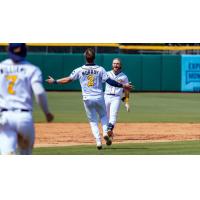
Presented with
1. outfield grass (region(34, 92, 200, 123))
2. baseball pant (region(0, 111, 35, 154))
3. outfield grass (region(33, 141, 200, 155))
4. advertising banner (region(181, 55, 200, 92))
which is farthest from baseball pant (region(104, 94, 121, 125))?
advertising banner (region(181, 55, 200, 92))

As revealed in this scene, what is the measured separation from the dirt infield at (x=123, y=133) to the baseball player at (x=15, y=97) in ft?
21.8

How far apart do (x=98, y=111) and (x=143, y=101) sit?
1646cm

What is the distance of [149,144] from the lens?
15680 mm

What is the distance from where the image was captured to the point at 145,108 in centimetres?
2775

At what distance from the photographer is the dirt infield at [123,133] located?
1664 centimetres

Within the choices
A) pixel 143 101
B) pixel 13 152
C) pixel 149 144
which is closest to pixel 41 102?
pixel 13 152

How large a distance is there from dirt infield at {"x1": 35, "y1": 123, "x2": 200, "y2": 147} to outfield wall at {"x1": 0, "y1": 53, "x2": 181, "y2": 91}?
12.1 m

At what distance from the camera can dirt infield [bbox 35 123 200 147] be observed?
54.6ft

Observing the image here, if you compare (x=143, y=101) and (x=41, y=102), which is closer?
(x=41, y=102)

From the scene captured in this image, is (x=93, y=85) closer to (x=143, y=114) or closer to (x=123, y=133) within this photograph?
(x=123, y=133)

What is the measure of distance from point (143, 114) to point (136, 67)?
9.29 m

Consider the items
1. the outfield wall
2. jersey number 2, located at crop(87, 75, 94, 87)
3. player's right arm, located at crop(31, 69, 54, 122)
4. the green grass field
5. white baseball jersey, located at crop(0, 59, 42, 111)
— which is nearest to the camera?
player's right arm, located at crop(31, 69, 54, 122)

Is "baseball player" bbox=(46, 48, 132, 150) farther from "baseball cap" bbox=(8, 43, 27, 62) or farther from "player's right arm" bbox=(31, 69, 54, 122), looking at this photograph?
"player's right arm" bbox=(31, 69, 54, 122)

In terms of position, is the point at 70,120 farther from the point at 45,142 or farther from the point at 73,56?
the point at 73,56
